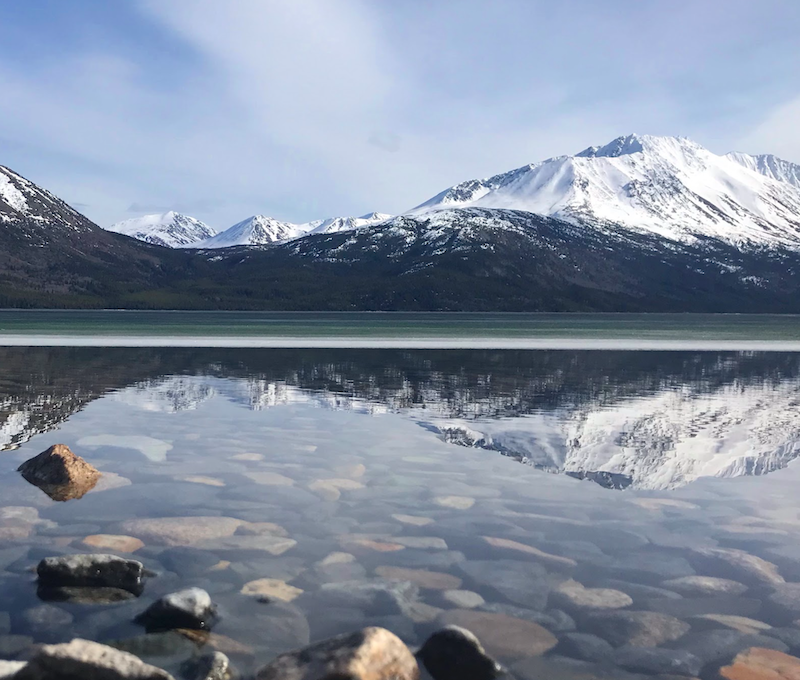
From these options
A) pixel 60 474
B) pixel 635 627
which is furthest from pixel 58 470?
pixel 635 627

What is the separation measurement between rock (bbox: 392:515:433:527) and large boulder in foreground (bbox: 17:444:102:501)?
27.2 feet

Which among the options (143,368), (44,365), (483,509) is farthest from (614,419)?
(44,365)

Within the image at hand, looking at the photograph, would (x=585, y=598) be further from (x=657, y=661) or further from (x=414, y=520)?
(x=414, y=520)

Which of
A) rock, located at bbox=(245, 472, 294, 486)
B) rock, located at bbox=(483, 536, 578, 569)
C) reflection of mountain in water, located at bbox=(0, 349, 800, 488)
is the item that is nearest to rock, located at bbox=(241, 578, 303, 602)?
rock, located at bbox=(483, 536, 578, 569)

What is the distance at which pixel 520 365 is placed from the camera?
212 feet

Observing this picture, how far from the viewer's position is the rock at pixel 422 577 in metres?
14.0

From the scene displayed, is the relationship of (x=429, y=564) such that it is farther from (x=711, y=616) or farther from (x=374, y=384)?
(x=374, y=384)

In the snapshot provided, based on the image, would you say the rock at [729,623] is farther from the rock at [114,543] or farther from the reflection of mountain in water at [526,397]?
the rock at [114,543]

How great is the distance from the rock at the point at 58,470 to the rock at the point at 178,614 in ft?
30.6

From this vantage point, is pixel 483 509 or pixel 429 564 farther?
pixel 483 509

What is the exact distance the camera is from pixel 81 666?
30.4ft

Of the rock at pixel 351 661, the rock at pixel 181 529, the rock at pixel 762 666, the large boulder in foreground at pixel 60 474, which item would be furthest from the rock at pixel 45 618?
the rock at pixel 762 666

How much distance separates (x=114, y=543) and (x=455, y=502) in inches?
326

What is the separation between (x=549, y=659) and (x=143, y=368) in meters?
50.3
